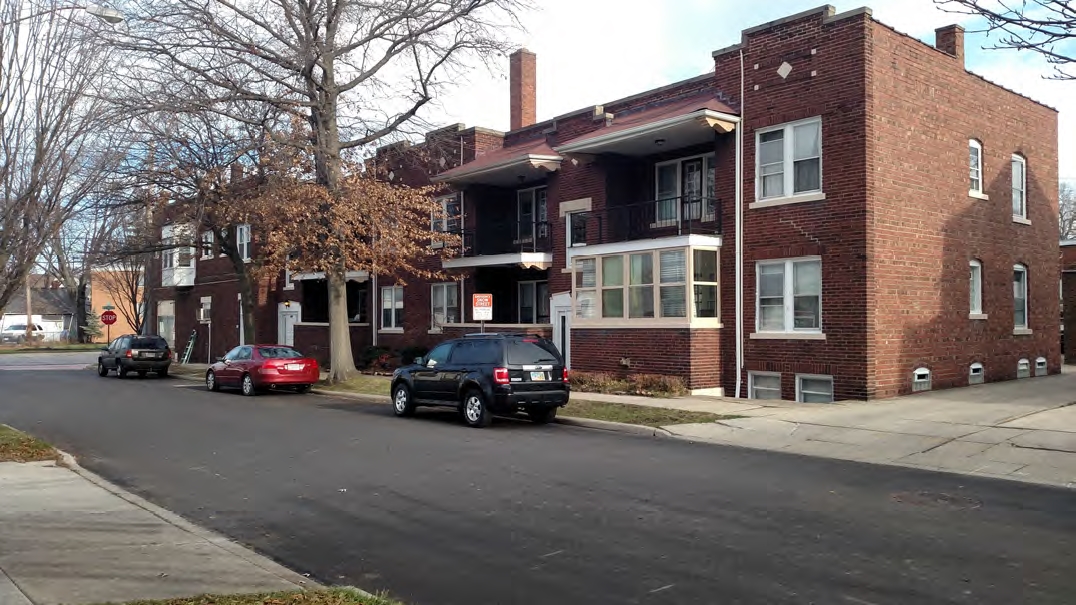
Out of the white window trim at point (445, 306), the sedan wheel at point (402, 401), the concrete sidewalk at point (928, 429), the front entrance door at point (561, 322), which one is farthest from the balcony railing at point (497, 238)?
the sedan wheel at point (402, 401)

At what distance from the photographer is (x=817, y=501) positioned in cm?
877

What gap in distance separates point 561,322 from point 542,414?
9501mm

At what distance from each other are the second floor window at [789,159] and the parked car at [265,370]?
1304 cm

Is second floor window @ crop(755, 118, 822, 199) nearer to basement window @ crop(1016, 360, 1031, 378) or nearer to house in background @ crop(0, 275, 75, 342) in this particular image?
basement window @ crop(1016, 360, 1031, 378)

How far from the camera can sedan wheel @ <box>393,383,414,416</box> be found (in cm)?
1706

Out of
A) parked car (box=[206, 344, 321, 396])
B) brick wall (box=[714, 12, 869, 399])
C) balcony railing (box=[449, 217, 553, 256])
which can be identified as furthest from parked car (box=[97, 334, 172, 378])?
brick wall (box=[714, 12, 869, 399])

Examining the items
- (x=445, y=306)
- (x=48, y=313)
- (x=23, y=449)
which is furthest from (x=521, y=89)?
(x=48, y=313)

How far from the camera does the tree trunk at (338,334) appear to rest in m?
25.3

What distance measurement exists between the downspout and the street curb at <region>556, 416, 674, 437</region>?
5.62m

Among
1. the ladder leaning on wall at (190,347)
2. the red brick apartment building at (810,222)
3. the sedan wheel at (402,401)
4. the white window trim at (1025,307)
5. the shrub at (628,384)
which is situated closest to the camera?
the sedan wheel at (402,401)

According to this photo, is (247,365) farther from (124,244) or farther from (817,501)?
(817,501)

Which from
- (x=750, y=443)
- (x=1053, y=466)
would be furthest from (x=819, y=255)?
(x=1053, y=466)

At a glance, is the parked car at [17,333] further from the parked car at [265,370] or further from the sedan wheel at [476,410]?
the sedan wheel at [476,410]

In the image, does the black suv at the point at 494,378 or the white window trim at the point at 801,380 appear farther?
the white window trim at the point at 801,380
